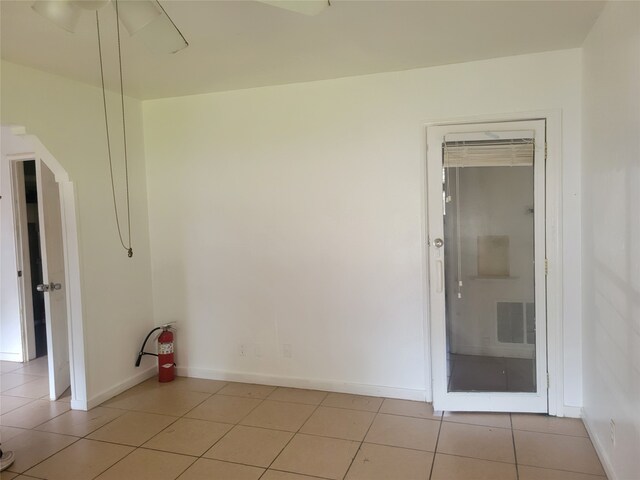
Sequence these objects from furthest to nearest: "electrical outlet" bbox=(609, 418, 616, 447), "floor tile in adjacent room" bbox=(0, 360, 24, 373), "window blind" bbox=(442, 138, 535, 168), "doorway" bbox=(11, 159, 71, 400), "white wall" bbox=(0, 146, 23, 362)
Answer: "white wall" bbox=(0, 146, 23, 362) → "floor tile in adjacent room" bbox=(0, 360, 24, 373) → "doorway" bbox=(11, 159, 71, 400) → "window blind" bbox=(442, 138, 535, 168) → "electrical outlet" bbox=(609, 418, 616, 447)

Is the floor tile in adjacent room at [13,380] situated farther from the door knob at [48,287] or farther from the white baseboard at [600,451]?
the white baseboard at [600,451]

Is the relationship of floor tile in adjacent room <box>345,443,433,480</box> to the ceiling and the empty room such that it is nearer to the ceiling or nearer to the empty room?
the empty room

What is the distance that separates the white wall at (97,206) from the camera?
3.19 m

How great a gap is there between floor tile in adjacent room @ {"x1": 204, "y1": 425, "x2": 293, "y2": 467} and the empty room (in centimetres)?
3

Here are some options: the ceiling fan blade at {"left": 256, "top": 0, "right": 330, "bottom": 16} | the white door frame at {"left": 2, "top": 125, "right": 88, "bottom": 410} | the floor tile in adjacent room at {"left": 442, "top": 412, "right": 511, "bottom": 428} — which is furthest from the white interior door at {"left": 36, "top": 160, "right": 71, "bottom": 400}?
the floor tile in adjacent room at {"left": 442, "top": 412, "right": 511, "bottom": 428}

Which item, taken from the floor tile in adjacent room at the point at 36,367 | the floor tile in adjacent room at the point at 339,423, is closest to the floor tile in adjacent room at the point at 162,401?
the floor tile in adjacent room at the point at 339,423

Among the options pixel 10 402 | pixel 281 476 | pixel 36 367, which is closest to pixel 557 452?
pixel 281 476

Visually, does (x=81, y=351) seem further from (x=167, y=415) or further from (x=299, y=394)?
(x=299, y=394)

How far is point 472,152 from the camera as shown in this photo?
324cm

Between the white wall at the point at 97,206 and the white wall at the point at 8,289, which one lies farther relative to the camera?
the white wall at the point at 8,289

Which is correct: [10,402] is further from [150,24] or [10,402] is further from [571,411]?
[571,411]

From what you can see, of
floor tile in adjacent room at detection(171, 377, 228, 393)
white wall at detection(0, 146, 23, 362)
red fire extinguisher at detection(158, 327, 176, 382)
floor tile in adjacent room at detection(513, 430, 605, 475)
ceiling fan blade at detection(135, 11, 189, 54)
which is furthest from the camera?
white wall at detection(0, 146, 23, 362)

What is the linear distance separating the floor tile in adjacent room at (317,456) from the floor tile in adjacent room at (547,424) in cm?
114

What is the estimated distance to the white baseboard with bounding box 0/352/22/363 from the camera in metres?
4.82
